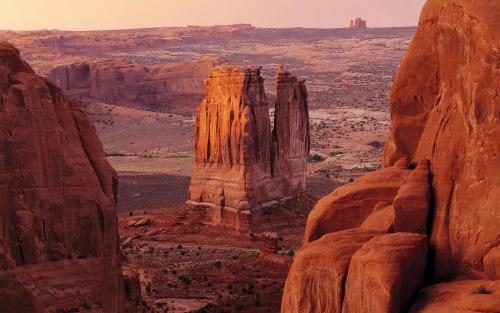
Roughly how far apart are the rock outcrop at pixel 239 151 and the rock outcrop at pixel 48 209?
27.6m

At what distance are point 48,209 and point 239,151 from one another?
95.5 ft

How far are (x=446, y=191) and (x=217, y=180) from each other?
110 feet

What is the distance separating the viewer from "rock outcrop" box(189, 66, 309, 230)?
47.2m

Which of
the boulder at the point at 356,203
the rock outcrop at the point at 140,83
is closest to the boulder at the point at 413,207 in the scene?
the boulder at the point at 356,203

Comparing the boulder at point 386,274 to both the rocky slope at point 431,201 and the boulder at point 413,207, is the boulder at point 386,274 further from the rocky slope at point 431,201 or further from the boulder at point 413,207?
the boulder at point 413,207

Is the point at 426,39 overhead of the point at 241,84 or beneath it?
overhead

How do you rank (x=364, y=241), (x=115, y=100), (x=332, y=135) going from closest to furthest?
(x=364, y=241), (x=332, y=135), (x=115, y=100)

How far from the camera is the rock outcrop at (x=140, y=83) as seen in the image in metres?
110

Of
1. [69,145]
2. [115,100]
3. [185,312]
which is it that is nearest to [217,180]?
[185,312]

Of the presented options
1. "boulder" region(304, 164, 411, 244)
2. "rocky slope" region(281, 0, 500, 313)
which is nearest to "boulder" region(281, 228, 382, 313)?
"rocky slope" region(281, 0, 500, 313)

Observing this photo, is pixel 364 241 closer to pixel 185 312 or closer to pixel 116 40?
pixel 185 312

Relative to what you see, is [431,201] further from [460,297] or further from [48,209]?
[48,209]

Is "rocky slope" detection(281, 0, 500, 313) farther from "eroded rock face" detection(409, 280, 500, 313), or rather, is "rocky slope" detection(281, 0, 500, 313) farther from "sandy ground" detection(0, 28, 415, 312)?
"sandy ground" detection(0, 28, 415, 312)

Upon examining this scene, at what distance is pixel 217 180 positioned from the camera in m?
48.4
